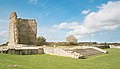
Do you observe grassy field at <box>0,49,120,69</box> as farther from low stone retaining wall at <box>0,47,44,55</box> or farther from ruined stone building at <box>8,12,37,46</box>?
ruined stone building at <box>8,12,37,46</box>

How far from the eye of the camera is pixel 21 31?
64438mm

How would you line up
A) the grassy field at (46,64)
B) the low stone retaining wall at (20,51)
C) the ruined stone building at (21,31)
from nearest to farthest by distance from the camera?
the grassy field at (46,64) < the low stone retaining wall at (20,51) < the ruined stone building at (21,31)

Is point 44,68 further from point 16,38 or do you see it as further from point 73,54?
point 16,38

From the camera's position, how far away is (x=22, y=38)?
6431 cm

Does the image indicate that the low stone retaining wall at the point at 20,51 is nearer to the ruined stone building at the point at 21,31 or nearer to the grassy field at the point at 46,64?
the grassy field at the point at 46,64

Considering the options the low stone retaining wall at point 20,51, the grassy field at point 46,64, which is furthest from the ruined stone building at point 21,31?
the grassy field at point 46,64

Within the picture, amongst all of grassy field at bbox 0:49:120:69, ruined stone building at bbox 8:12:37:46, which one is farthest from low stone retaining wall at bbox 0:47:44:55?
ruined stone building at bbox 8:12:37:46

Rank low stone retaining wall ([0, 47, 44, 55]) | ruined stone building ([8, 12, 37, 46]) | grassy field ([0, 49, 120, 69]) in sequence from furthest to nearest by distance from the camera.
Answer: ruined stone building ([8, 12, 37, 46]), low stone retaining wall ([0, 47, 44, 55]), grassy field ([0, 49, 120, 69])

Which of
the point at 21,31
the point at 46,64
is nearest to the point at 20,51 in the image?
the point at 46,64

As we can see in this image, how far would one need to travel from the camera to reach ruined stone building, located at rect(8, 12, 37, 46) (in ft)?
201

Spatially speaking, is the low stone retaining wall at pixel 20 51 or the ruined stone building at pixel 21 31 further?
the ruined stone building at pixel 21 31

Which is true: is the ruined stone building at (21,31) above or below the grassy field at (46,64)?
above

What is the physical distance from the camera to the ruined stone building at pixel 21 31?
61.2 meters

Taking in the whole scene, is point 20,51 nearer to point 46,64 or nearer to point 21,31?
point 46,64
